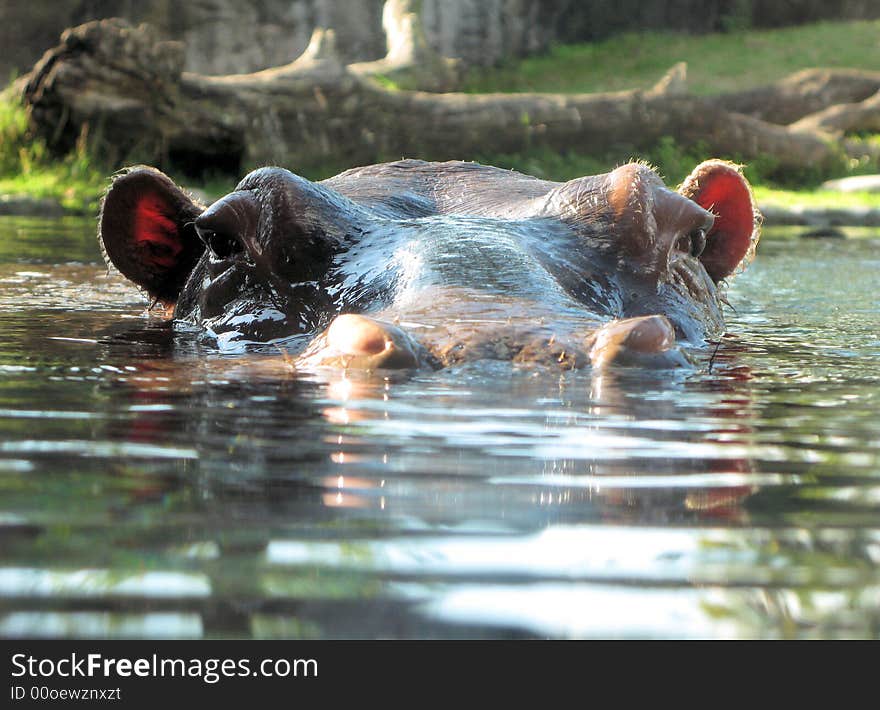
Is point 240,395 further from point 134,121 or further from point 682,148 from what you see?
point 682,148

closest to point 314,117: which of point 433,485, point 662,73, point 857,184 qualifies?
point 857,184

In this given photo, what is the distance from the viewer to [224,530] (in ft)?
7.00

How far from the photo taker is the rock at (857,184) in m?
15.2

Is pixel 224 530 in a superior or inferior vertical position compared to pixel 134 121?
superior

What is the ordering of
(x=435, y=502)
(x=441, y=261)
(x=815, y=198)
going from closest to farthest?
(x=435, y=502)
(x=441, y=261)
(x=815, y=198)

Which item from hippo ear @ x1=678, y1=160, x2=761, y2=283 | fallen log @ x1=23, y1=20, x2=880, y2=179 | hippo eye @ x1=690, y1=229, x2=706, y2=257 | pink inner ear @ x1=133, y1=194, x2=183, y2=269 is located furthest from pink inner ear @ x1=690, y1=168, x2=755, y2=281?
fallen log @ x1=23, y1=20, x2=880, y2=179

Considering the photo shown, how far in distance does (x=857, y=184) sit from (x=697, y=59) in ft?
34.2

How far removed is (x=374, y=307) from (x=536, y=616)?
92.1 inches

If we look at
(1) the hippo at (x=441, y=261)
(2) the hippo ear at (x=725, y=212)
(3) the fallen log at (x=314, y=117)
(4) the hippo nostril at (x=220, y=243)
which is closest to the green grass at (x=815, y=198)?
(3) the fallen log at (x=314, y=117)

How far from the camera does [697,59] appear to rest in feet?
82.8

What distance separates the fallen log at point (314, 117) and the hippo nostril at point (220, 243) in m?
8.72

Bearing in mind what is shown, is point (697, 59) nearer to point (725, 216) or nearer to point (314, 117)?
point (314, 117)

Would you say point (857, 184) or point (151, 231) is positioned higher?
point (151, 231)
